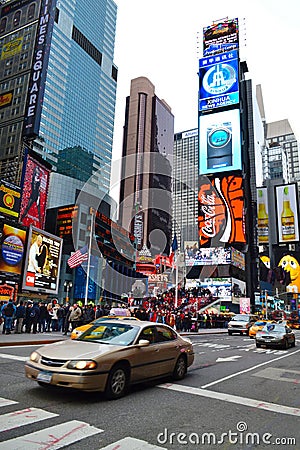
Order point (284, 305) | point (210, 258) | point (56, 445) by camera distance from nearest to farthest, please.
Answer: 1. point (56, 445)
2. point (210, 258)
3. point (284, 305)

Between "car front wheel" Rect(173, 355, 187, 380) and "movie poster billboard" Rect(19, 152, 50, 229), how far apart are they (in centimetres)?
4024

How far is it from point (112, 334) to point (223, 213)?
76.3 metres

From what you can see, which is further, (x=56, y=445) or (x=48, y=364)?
(x=48, y=364)

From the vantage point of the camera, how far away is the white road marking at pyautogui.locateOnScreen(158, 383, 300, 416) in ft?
21.4

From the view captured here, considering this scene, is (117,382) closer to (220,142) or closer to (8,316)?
(8,316)

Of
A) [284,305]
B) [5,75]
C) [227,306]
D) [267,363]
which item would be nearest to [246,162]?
[227,306]

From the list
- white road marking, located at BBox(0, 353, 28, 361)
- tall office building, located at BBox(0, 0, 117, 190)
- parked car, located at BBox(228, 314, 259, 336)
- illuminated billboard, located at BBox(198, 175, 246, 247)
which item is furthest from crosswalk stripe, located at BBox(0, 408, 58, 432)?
tall office building, located at BBox(0, 0, 117, 190)

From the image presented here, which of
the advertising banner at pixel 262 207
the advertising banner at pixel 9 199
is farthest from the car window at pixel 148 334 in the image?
the advertising banner at pixel 262 207

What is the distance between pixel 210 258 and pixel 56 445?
243ft

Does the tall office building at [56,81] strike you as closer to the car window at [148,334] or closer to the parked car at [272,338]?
the parked car at [272,338]

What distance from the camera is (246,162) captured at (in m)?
94.5

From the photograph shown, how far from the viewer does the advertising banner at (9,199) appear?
133 ft

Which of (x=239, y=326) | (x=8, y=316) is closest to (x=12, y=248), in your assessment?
(x=8, y=316)

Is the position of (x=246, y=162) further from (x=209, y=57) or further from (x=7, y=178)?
(x=7, y=178)
